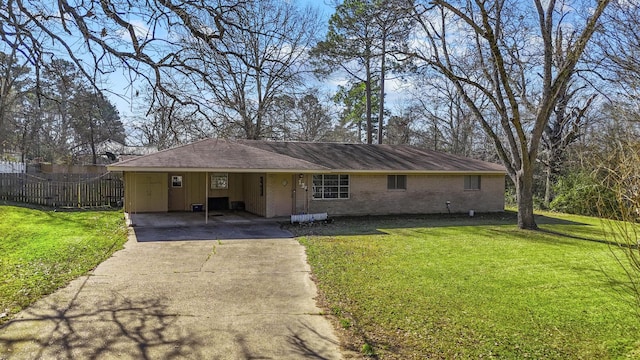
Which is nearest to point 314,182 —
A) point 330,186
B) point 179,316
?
point 330,186

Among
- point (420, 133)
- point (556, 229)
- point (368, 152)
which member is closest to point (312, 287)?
point (556, 229)

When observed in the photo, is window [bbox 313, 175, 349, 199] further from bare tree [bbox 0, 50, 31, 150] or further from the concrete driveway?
bare tree [bbox 0, 50, 31, 150]

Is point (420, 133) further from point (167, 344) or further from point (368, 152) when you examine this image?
point (167, 344)

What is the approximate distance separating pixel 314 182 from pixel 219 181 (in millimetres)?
4546

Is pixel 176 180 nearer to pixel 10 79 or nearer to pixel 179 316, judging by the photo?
pixel 10 79

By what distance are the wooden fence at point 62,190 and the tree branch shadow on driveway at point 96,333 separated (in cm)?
1428

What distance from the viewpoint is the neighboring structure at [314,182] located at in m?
15.6

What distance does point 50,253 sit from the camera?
8.73 meters

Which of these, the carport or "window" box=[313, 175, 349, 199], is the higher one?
"window" box=[313, 175, 349, 199]

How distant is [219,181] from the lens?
18.3m

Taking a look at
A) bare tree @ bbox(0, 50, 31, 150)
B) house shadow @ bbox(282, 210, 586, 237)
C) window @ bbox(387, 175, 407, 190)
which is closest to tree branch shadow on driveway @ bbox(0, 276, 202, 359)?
bare tree @ bbox(0, 50, 31, 150)

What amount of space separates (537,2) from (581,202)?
1147 cm

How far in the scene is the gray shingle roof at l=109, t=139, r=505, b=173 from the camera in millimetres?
13484

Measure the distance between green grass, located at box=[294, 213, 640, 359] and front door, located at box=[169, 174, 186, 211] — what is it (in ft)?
26.4
